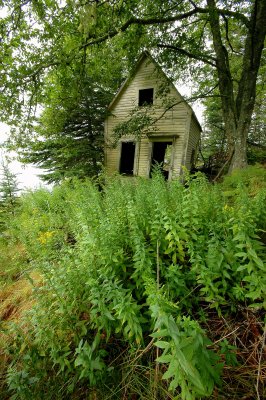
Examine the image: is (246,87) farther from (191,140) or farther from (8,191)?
(8,191)

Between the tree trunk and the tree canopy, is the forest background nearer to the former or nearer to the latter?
the tree canopy

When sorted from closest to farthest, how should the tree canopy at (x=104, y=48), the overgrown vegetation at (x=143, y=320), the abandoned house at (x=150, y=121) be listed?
1. the overgrown vegetation at (x=143, y=320)
2. the tree canopy at (x=104, y=48)
3. the abandoned house at (x=150, y=121)

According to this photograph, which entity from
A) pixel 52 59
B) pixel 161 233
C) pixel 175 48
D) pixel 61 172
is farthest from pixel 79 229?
pixel 175 48

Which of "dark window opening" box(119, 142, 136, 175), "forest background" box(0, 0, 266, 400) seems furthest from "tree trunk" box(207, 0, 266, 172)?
"dark window opening" box(119, 142, 136, 175)

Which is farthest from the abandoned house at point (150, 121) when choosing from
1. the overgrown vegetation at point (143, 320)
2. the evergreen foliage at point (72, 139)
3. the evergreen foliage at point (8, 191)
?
the overgrown vegetation at point (143, 320)

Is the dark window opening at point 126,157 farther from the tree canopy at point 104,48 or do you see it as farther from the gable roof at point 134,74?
the tree canopy at point 104,48

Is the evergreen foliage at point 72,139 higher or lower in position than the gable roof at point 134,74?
lower

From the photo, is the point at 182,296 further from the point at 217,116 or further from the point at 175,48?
the point at 217,116

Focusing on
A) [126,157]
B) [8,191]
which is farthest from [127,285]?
[126,157]

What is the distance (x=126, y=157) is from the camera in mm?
13266

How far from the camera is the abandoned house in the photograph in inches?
401

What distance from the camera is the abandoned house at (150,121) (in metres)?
10.2

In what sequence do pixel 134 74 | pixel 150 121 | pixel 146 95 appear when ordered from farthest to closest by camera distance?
pixel 146 95 → pixel 134 74 → pixel 150 121

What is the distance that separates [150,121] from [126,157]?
330 cm
